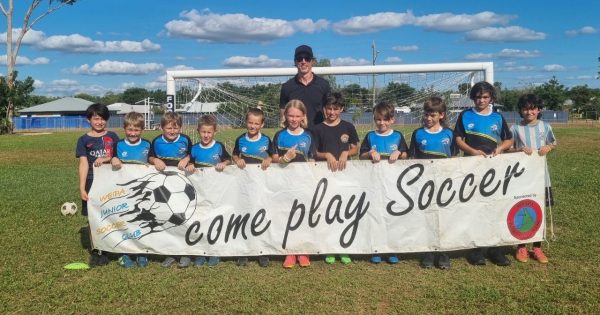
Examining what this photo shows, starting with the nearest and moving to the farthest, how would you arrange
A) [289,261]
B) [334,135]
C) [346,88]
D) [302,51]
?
[289,261] → [334,135] → [302,51] → [346,88]

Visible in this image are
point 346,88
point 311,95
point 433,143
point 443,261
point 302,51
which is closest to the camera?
point 443,261

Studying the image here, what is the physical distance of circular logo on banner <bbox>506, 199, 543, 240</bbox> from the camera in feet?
15.9

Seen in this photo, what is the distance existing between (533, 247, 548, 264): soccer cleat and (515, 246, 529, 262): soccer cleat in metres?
0.08

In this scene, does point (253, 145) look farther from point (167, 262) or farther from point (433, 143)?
point (433, 143)

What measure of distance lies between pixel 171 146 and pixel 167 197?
1.80 feet

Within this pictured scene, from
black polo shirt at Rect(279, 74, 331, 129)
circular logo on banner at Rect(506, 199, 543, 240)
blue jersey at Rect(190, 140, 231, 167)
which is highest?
black polo shirt at Rect(279, 74, 331, 129)

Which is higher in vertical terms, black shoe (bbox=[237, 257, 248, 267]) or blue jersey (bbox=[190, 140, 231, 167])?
blue jersey (bbox=[190, 140, 231, 167])

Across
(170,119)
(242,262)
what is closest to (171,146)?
(170,119)

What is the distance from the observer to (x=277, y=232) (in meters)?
4.86

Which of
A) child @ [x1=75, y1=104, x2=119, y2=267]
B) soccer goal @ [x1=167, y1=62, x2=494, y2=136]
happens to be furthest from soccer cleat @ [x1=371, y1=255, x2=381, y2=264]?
soccer goal @ [x1=167, y1=62, x2=494, y2=136]

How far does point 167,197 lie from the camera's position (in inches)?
194

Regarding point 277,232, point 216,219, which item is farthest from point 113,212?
point 277,232

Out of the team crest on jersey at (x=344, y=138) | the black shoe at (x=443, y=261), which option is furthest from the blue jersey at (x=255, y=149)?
the black shoe at (x=443, y=261)

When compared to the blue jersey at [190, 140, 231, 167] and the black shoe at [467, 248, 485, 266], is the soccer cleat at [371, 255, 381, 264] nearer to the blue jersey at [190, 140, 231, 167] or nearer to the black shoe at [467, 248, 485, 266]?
the black shoe at [467, 248, 485, 266]
